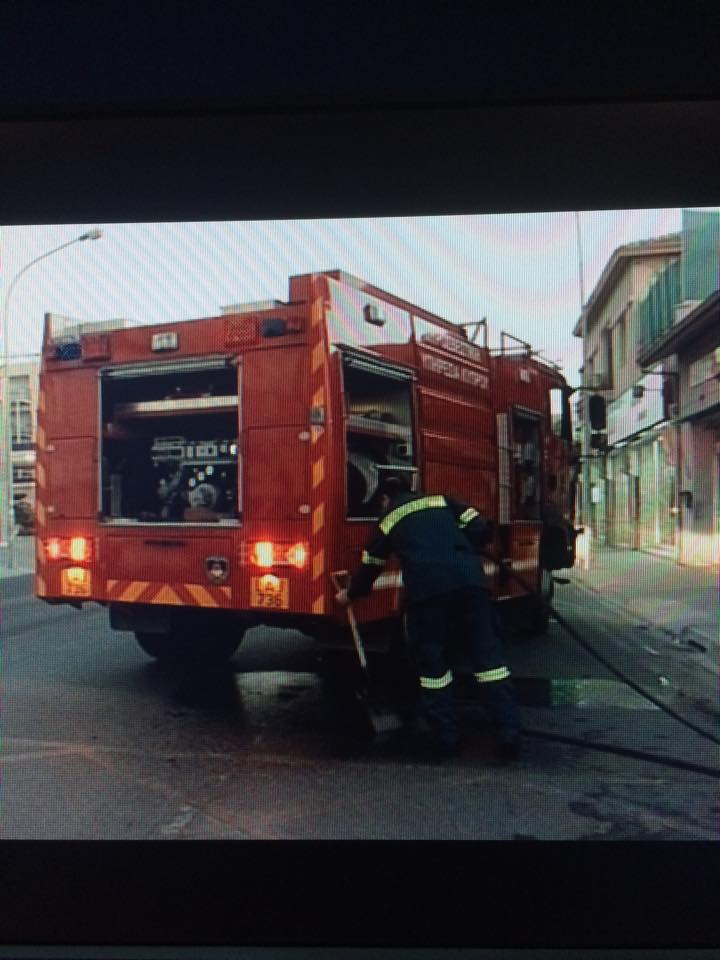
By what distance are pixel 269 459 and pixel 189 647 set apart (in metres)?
0.72

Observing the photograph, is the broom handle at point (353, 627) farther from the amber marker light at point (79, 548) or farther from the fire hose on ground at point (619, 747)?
the amber marker light at point (79, 548)

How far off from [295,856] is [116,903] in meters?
0.52

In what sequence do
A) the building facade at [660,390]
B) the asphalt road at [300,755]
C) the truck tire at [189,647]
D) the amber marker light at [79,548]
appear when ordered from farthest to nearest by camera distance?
the amber marker light at [79,548] → the truck tire at [189,647] → the building facade at [660,390] → the asphalt road at [300,755]

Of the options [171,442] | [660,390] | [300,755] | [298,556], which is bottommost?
[300,755]

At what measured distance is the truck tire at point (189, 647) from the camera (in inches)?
117

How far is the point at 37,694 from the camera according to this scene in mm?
2648

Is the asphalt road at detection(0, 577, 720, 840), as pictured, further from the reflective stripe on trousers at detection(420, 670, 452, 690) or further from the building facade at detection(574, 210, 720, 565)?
the building facade at detection(574, 210, 720, 565)

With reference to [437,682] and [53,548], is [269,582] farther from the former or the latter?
[53,548]

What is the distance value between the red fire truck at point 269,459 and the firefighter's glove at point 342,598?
0.18ft

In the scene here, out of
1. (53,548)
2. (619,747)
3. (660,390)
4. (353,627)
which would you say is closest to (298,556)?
(353,627)

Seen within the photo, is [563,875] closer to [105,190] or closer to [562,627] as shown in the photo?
[562,627]

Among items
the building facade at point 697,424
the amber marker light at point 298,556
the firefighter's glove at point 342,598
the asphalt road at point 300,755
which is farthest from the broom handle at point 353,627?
the building facade at point 697,424

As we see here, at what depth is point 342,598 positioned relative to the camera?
3084 mm

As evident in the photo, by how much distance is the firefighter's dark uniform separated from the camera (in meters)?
3.08
